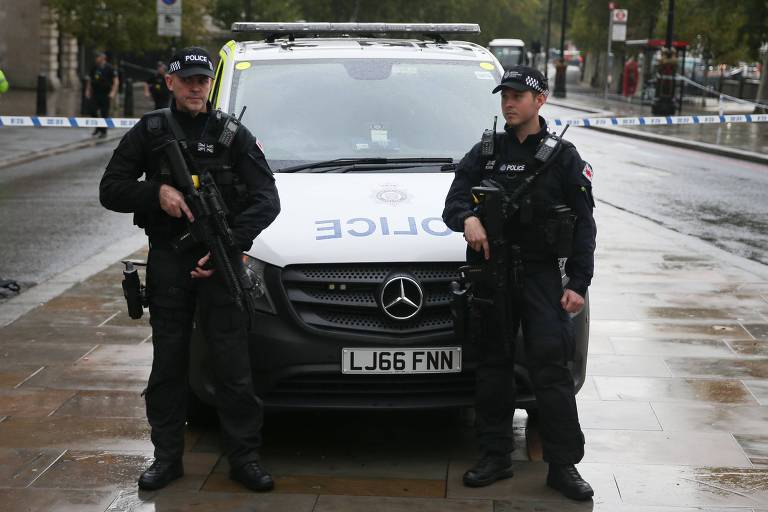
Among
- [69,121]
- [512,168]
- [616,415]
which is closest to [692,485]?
[616,415]

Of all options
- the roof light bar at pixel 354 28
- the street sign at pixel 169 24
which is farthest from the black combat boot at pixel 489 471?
the street sign at pixel 169 24

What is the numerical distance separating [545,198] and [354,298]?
91 cm

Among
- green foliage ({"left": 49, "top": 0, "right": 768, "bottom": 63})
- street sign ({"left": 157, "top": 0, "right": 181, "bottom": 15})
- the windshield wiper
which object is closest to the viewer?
the windshield wiper

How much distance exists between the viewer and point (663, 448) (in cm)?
583

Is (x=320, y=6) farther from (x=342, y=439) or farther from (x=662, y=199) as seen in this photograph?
(x=342, y=439)

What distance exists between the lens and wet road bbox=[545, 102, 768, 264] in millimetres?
13922

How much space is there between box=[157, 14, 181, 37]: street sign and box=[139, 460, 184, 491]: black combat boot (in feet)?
83.9

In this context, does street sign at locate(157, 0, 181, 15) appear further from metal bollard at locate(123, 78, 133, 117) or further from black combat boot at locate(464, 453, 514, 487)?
black combat boot at locate(464, 453, 514, 487)

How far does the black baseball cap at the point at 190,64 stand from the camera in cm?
507

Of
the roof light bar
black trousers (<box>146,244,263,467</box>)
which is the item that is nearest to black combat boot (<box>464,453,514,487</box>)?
black trousers (<box>146,244,263,467</box>)

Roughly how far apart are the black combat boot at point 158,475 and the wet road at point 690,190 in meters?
7.94

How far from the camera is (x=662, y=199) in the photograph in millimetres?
16953

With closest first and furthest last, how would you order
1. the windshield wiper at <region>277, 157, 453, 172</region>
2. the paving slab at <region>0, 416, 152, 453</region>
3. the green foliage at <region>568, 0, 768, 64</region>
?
the paving slab at <region>0, 416, 152, 453</region>, the windshield wiper at <region>277, 157, 453, 172</region>, the green foliage at <region>568, 0, 768, 64</region>

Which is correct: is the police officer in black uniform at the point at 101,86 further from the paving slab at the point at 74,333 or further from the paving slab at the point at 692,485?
the paving slab at the point at 692,485
